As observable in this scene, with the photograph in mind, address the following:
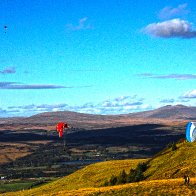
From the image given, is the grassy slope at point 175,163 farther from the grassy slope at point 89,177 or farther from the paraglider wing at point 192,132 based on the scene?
the grassy slope at point 89,177

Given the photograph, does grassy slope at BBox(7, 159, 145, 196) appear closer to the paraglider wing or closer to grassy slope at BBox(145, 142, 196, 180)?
grassy slope at BBox(145, 142, 196, 180)

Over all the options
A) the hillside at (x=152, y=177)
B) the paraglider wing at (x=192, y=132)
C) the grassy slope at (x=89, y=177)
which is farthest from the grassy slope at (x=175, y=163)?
the grassy slope at (x=89, y=177)

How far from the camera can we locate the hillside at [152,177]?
59.2m

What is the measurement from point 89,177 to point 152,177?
40.1 meters

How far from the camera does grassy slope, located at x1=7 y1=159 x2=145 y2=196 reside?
376 feet

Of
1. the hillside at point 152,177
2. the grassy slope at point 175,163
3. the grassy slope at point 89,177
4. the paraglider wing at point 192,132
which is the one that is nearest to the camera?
the hillside at point 152,177

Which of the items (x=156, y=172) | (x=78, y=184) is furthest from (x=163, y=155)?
(x=78, y=184)

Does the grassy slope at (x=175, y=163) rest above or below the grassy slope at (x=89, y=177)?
above

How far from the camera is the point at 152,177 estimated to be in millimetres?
87688

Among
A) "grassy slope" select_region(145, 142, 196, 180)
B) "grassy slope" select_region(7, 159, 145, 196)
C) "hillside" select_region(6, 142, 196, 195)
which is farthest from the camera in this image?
"grassy slope" select_region(7, 159, 145, 196)

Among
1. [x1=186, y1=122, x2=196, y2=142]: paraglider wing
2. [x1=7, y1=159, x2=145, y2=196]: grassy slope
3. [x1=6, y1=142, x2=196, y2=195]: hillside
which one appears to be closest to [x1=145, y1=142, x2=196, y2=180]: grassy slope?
[x1=6, y1=142, x2=196, y2=195]: hillside

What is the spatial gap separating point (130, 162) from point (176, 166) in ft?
164

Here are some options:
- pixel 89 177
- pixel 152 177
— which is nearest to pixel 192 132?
pixel 152 177

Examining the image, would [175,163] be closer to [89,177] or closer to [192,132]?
[192,132]
